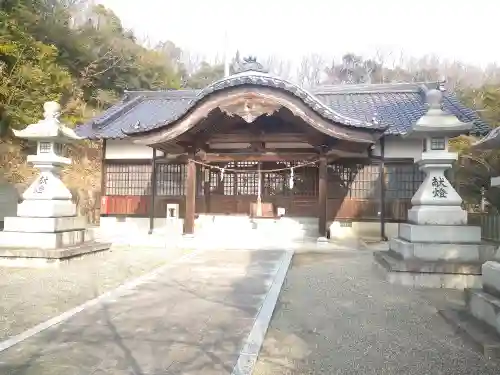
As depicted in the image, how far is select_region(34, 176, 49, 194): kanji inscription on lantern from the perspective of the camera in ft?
27.6

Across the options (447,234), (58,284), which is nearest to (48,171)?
(58,284)

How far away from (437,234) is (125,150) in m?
12.2

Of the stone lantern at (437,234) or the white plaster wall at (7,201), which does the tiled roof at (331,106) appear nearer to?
the white plaster wall at (7,201)

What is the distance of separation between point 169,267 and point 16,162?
13.8 m

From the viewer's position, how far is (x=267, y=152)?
1327 centimetres

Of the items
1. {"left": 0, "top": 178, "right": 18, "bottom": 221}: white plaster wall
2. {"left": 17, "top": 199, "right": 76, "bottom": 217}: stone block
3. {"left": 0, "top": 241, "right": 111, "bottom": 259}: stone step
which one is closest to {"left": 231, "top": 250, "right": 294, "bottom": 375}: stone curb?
{"left": 0, "top": 241, "right": 111, "bottom": 259}: stone step

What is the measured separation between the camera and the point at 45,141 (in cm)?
863

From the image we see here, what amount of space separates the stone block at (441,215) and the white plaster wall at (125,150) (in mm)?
10876

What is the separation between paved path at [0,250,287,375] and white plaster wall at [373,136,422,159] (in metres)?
9.03

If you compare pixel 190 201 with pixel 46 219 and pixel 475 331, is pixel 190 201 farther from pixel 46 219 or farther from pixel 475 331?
pixel 475 331

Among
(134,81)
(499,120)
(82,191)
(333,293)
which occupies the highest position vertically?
(134,81)

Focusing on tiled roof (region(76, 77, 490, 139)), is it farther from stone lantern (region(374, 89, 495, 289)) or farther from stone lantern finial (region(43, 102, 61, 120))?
stone lantern (region(374, 89, 495, 289))

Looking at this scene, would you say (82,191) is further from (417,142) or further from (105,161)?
(417,142)

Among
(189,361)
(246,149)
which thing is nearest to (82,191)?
(246,149)
